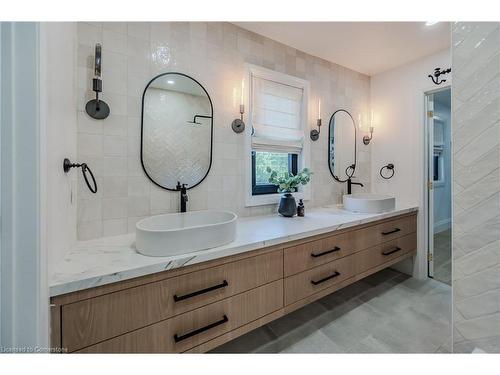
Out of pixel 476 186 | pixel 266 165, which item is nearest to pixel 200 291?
pixel 476 186

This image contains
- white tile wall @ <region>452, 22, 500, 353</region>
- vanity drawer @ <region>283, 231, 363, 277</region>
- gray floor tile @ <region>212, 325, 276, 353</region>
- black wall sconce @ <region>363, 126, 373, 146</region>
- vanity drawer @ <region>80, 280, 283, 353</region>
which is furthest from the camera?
black wall sconce @ <region>363, 126, 373, 146</region>

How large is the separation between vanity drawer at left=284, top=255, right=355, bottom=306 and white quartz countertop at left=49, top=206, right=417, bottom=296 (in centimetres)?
26

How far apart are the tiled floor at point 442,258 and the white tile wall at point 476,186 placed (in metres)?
1.99

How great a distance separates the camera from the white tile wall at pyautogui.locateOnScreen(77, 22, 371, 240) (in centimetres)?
124

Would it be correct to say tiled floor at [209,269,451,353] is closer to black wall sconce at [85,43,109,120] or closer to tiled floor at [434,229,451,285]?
tiled floor at [434,229,451,285]

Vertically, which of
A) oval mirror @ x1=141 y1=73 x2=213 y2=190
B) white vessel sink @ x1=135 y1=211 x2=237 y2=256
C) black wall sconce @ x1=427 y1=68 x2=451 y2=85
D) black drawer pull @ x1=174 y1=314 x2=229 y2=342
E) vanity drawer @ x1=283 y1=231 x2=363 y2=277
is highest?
black wall sconce @ x1=427 y1=68 x2=451 y2=85

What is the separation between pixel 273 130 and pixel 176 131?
876 millimetres

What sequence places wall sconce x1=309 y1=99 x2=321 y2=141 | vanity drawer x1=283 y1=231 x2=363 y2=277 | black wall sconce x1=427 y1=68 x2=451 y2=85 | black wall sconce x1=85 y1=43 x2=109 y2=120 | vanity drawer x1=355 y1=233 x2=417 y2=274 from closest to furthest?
black wall sconce x1=85 y1=43 x2=109 y2=120
vanity drawer x1=283 y1=231 x2=363 y2=277
vanity drawer x1=355 y1=233 x2=417 y2=274
black wall sconce x1=427 y1=68 x2=451 y2=85
wall sconce x1=309 y1=99 x2=321 y2=141

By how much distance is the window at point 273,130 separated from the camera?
1.85 meters

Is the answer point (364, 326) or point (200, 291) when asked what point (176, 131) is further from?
point (364, 326)

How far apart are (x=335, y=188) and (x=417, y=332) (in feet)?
4.51

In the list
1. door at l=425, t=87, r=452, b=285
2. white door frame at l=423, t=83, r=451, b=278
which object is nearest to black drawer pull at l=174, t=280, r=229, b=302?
white door frame at l=423, t=83, r=451, b=278

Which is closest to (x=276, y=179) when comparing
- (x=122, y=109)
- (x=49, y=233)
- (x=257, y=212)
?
(x=257, y=212)
